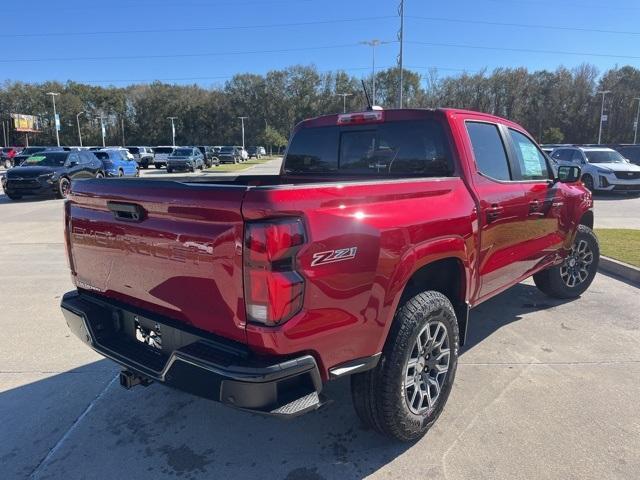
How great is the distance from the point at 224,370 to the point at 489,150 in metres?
2.78

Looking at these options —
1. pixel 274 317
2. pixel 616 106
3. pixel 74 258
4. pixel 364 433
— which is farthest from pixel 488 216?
pixel 616 106

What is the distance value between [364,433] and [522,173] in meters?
2.62

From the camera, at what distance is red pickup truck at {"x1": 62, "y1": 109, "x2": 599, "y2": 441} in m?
2.09

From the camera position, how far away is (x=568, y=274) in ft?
18.2

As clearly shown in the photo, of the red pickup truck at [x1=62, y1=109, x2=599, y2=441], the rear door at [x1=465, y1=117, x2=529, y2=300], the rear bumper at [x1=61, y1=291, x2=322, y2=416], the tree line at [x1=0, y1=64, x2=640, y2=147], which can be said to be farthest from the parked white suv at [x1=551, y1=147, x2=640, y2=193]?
the tree line at [x1=0, y1=64, x2=640, y2=147]

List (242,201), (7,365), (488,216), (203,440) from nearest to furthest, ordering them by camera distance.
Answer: (242,201) < (203,440) < (488,216) < (7,365)

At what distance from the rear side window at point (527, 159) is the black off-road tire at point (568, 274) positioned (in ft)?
4.20

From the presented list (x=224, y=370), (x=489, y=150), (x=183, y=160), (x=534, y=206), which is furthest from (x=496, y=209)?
(x=183, y=160)

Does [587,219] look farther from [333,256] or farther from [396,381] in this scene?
[333,256]

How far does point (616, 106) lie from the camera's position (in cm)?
8412

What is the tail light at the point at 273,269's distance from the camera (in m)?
2.02

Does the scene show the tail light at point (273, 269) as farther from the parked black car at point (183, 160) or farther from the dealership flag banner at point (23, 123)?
the dealership flag banner at point (23, 123)

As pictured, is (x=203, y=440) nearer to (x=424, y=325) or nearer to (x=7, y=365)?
(x=424, y=325)

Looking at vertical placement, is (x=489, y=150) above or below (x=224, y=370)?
above
